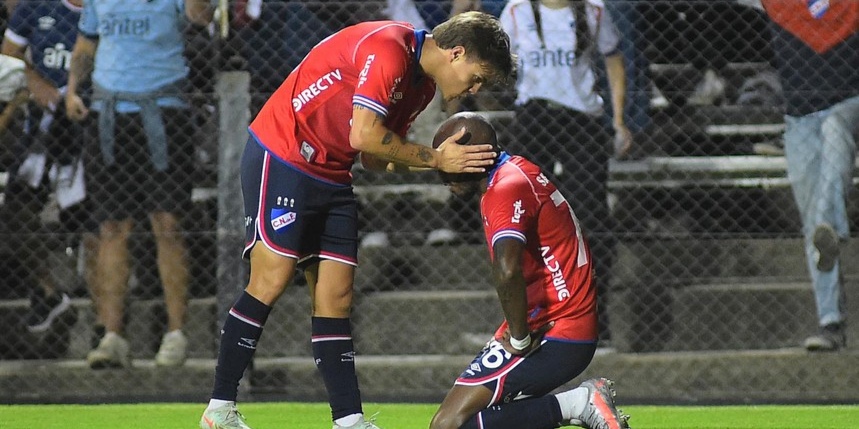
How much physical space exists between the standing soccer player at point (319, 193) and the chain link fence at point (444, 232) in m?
2.56

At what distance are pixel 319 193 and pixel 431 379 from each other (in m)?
2.86

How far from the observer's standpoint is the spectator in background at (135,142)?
795 cm

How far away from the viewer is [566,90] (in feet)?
26.0

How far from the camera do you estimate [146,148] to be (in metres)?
8.05

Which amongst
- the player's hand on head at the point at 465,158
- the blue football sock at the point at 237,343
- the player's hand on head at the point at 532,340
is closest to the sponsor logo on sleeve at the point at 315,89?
the player's hand on head at the point at 465,158

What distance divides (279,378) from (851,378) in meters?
3.42

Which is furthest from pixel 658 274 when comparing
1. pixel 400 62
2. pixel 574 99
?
pixel 400 62

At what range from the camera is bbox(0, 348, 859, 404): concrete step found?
302 inches

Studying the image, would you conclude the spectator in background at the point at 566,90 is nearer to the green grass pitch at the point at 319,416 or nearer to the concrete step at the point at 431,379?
the concrete step at the point at 431,379

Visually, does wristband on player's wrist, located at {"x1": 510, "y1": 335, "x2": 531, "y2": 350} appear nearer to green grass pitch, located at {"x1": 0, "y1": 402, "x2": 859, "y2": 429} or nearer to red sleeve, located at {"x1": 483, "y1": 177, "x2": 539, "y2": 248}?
red sleeve, located at {"x1": 483, "y1": 177, "x2": 539, "y2": 248}

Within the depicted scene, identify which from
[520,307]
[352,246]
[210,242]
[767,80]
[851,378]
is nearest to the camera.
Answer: [520,307]

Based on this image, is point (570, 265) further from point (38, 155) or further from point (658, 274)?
point (38, 155)

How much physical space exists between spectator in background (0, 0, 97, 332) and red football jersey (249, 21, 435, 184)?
11.0 ft

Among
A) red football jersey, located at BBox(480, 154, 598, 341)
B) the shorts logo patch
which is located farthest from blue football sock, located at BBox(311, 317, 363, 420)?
red football jersey, located at BBox(480, 154, 598, 341)
